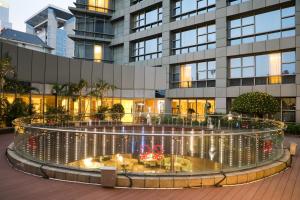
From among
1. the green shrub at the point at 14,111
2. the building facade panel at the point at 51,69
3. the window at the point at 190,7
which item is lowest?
the green shrub at the point at 14,111

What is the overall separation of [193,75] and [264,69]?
27.6ft

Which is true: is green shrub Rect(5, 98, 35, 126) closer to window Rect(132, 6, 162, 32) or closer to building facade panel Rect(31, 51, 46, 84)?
building facade panel Rect(31, 51, 46, 84)

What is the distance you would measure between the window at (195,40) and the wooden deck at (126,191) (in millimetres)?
25232

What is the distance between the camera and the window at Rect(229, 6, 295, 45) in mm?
26250

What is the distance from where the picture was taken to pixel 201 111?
3297 centimetres

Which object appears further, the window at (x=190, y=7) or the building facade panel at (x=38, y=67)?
the window at (x=190, y=7)

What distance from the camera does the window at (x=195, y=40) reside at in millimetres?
31766

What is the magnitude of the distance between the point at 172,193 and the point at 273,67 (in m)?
23.1

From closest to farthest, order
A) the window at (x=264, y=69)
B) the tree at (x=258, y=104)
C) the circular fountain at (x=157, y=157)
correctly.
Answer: the circular fountain at (x=157, y=157)
the tree at (x=258, y=104)
the window at (x=264, y=69)

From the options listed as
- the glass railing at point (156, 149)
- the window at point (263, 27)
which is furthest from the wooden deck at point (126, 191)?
the window at point (263, 27)

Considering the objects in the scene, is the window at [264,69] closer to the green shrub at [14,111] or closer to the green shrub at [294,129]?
the green shrub at [294,129]

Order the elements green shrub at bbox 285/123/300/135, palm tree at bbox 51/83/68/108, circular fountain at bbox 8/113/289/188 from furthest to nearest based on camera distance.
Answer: palm tree at bbox 51/83/68/108, green shrub at bbox 285/123/300/135, circular fountain at bbox 8/113/289/188

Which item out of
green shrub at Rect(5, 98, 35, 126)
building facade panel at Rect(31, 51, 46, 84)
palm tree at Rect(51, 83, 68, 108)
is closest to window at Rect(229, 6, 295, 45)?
palm tree at Rect(51, 83, 68, 108)

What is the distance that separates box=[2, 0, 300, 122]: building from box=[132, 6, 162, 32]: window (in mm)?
128
